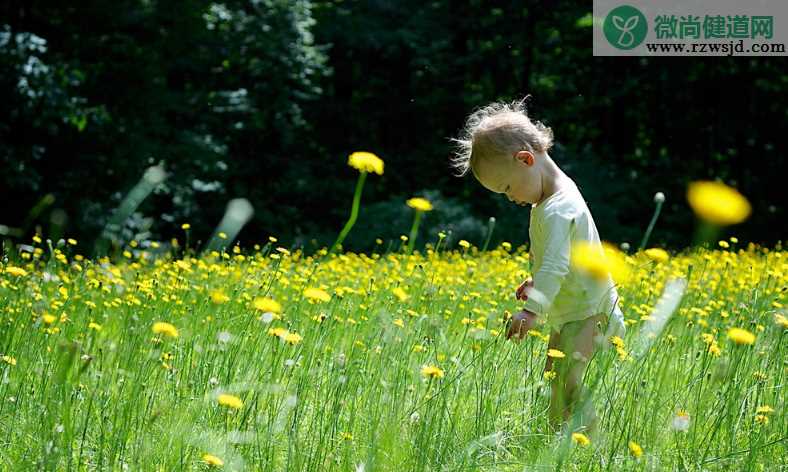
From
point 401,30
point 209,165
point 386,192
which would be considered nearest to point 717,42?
point 401,30

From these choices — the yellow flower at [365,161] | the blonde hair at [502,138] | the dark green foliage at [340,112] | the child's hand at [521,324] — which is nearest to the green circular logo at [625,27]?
the dark green foliage at [340,112]

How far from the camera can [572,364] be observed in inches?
105

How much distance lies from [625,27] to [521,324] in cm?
1153

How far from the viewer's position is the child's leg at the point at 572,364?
248cm

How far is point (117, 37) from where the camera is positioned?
12.0m

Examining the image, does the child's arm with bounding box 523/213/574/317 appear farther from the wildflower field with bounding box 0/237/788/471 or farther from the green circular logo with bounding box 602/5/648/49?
the green circular logo with bounding box 602/5/648/49

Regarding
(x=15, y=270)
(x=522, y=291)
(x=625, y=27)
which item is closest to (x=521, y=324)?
(x=522, y=291)

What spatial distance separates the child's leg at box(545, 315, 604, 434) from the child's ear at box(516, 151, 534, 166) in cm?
54

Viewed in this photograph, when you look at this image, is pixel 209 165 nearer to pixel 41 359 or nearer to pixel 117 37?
pixel 117 37

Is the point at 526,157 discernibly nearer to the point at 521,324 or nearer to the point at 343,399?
the point at 521,324

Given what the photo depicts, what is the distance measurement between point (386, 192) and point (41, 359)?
14.0 meters

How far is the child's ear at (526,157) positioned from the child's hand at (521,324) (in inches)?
22.4

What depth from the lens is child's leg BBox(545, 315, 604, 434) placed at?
8.13 feet

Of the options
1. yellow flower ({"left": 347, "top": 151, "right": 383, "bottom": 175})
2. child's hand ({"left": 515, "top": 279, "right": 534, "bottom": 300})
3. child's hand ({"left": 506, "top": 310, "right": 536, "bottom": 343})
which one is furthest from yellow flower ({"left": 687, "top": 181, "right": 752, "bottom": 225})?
child's hand ({"left": 515, "top": 279, "right": 534, "bottom": 300})
